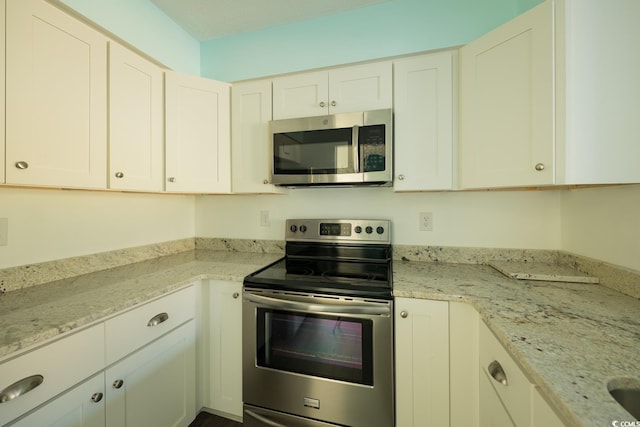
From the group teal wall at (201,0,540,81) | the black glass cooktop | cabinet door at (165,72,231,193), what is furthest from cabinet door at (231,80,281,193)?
the black glass cooktop

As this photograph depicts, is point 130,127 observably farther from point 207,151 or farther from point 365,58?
point 365,58

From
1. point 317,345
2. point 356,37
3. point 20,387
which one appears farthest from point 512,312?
point 356,37

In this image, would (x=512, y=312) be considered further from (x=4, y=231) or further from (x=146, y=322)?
(x=4, y=231)

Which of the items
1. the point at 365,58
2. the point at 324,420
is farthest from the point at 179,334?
the point at 365,58

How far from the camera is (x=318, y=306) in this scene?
1267mm

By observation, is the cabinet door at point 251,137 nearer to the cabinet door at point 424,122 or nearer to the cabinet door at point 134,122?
the cabinet door at point 134,122

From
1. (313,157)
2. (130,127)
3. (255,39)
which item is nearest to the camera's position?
(130,127)

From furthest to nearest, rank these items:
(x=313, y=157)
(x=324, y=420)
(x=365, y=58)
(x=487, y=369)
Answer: (x=365, y=58), (x=313, y=157), (x=324, y=420), (x=487, y=369)

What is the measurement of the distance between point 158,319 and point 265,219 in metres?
1.02

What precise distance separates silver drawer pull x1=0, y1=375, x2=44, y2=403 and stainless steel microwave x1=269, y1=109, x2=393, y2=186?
4.20 feet

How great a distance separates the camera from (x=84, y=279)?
1.36 metres

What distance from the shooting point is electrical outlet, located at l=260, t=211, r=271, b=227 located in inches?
82.2

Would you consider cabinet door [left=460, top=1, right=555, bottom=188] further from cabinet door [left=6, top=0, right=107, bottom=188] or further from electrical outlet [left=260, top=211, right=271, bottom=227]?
cabinet door [left=6, top=0, right=107, bottom=188]

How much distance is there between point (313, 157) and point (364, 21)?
97 centimetres
